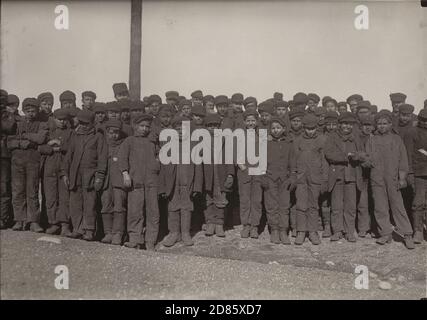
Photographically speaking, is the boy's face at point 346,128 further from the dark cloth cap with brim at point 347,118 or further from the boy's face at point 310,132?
the boy's face at point 310,132

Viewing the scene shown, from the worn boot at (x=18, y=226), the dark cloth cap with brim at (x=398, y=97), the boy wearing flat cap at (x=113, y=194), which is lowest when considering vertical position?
the worn boot at (x=18, y=226)

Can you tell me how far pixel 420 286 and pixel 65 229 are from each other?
4.19 meters

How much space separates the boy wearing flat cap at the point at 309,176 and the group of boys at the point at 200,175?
1 cm

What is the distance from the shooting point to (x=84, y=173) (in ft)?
18.4

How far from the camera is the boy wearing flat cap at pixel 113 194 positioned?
5602mm

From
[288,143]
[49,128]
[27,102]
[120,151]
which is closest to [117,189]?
[120,151]

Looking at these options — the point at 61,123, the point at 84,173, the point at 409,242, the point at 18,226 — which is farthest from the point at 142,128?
the point at 409,242

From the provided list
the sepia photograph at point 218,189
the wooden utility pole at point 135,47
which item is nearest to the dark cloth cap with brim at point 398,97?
the sepia photograph at point 218,189

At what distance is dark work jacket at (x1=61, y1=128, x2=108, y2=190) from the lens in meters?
5.59

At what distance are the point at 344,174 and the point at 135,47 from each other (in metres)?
4.11

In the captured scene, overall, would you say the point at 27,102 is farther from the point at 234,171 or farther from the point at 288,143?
the point at 288,143

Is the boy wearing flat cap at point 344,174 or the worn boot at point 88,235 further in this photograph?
the boy wearing flat cap at point 344,174
